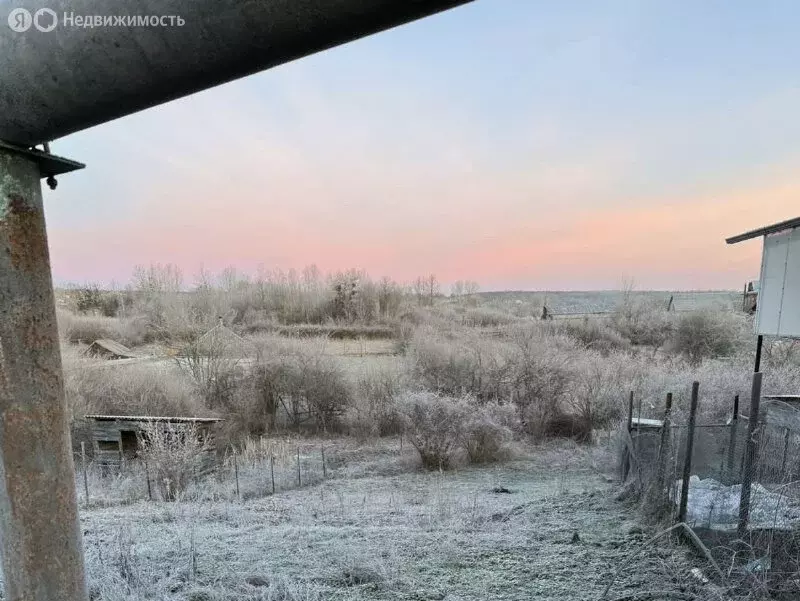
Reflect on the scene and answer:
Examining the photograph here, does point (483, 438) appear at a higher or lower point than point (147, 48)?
lower

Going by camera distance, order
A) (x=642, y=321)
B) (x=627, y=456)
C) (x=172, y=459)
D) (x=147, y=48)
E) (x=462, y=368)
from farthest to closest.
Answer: (x=642, y=321)
(x=462, y=368)
(x=172, y=459)
(x=627, y=456)
(x=147, y=48)

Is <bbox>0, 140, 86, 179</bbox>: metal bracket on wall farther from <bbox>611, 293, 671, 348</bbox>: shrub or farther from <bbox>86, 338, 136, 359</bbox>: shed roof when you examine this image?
<bbox>611, 293, 671, 348</bbox>: shrub

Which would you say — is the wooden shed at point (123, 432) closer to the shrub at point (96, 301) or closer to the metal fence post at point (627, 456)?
the metal fence post at point (627, 456)

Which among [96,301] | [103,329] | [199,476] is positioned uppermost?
[96,301]

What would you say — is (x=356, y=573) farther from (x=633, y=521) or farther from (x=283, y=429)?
(x=283, y=429)

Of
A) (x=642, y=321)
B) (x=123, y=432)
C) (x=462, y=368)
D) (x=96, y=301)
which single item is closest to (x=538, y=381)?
(x=462, y=368)

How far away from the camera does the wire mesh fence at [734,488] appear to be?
2896mm

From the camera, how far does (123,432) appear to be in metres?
10.8

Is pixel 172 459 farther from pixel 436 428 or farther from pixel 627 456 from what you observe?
pixel 627 456

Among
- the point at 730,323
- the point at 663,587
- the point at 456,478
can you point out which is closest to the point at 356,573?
the point at 663,587

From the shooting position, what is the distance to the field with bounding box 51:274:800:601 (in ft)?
9.94

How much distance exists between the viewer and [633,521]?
14.5 ft

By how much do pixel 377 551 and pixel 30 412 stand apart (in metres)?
2.74
